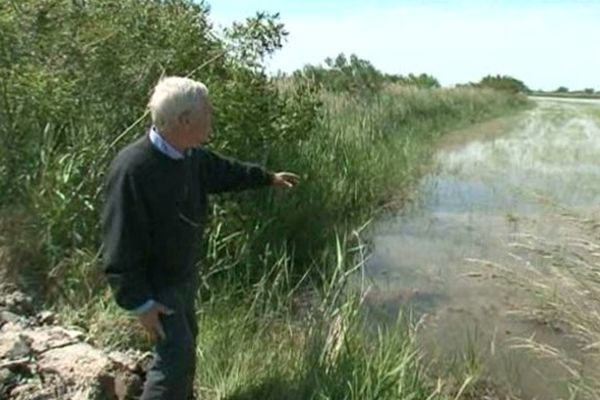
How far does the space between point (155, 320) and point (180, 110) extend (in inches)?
32.1

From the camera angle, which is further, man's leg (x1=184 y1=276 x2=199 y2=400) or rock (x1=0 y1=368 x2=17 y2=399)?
rock (x1=0 y1=368 x2=17 y2=399)

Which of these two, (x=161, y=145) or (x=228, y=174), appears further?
(x=228, y=174)

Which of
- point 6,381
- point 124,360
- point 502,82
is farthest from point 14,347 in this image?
point 502,82

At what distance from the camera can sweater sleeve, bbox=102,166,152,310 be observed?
301 cm

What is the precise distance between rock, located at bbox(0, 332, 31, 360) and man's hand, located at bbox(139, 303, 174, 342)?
81cm

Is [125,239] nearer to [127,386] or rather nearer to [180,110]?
[180,110]

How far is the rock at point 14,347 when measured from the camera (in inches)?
142

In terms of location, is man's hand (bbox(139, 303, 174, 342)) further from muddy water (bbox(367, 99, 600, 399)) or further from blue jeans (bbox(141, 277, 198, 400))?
muddy water (bbox(367, 99, 600, 399))

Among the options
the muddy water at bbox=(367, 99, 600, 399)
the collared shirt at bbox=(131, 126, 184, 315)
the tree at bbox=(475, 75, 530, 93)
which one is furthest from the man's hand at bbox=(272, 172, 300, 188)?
the tree at bbox=(475, 75, 530, 93)

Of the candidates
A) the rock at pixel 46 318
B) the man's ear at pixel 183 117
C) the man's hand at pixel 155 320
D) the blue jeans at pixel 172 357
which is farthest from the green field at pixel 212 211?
the man's ear at pixel 183 117

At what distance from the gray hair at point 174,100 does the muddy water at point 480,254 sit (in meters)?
2.85

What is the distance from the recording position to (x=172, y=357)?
3195 mm

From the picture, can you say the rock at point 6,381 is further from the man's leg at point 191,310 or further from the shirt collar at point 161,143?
the shirt collar at point 161,143

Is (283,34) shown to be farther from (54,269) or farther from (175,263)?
(175,263)
